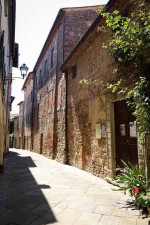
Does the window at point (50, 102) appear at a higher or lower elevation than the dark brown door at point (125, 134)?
higher

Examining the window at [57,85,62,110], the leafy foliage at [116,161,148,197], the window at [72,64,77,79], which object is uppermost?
the window at [72,64,77,79]

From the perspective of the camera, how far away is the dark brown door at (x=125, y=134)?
17.9 feet

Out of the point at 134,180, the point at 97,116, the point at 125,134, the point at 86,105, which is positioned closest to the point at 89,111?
the point at 86,105

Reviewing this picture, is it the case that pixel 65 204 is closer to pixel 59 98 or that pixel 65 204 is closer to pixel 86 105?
pixel 86 105

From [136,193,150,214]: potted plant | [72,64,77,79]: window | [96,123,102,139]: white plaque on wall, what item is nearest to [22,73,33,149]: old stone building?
[72,64,77,79]: window

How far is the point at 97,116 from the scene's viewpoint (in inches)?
282

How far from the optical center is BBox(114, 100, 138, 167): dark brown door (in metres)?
5.47

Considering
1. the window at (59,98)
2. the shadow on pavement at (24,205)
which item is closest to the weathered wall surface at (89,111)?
the window at (59,98)

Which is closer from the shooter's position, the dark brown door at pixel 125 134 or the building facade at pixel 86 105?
the dark brown door at pixel 125 134

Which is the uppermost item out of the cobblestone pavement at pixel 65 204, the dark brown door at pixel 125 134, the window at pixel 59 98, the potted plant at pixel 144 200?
the window at pixel 59 98

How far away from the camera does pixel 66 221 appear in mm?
3443

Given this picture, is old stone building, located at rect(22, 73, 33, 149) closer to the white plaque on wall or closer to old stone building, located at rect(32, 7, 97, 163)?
old stone building, located at rect(32, 7, 97, 163)

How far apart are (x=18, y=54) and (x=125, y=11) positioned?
1375cm

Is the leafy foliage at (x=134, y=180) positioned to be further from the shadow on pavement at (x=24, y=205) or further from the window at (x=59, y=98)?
the window at (x=59, y=98)
